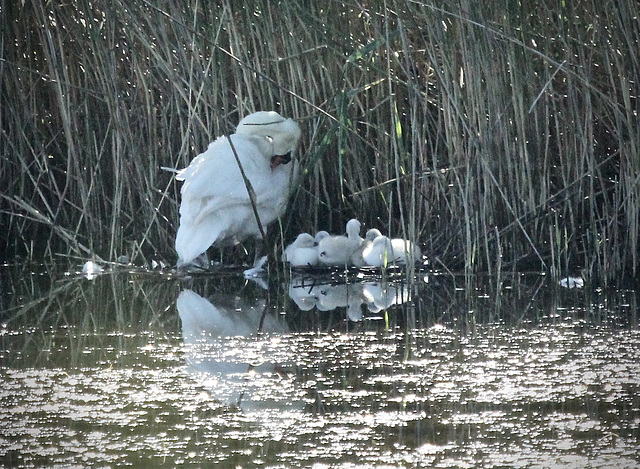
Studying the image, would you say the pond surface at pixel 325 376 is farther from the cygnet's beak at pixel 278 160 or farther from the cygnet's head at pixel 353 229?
the cygnet's beak at pixel 278 160

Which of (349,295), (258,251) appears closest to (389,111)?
(258,251)

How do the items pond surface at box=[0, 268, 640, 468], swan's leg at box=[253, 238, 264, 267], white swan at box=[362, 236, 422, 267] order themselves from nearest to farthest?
pond surface at box=[0, 268, 640, 468]
white swan at box=[362, 236, 422, 267]
swan's leg at box=[253, 238, 264, 267]

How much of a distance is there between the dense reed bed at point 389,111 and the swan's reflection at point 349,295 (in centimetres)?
32

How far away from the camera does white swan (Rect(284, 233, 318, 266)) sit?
18.2 feet

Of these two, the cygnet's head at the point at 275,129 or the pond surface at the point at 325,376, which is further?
the cygnet's head at the point at 275,129

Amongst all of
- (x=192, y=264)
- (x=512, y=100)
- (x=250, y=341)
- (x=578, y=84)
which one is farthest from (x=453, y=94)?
(x=250, y=341)

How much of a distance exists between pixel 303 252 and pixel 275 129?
0.69 meters

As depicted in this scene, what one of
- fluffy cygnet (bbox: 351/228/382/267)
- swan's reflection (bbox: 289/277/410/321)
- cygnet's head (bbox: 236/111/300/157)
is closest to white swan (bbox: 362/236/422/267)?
fluffy cygnet (bbox: 351/228/382/267)

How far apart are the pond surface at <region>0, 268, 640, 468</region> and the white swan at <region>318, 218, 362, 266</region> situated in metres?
0.30

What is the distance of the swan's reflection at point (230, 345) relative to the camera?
10.9 ft

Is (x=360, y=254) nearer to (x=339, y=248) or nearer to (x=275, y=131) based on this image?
(x=339, y=248)

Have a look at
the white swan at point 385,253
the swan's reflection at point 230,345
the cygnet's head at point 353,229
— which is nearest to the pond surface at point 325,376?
the swan's reflection at point 230,345

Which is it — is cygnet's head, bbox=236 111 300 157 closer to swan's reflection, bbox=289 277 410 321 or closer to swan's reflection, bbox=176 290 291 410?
swan's reflection, bbox=289 277 410 321

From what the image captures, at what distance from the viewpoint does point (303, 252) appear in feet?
18.3
